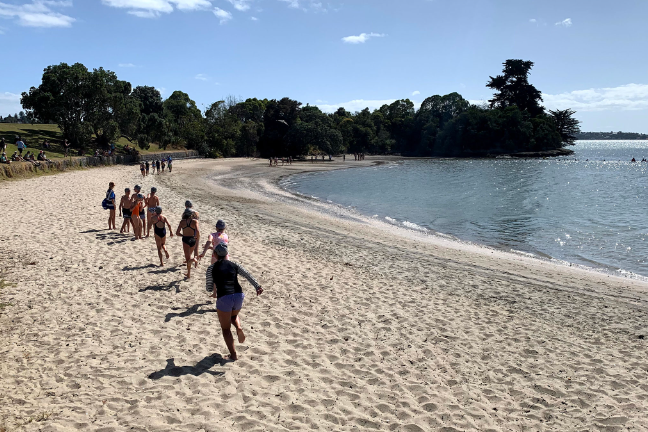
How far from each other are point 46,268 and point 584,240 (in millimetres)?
20686

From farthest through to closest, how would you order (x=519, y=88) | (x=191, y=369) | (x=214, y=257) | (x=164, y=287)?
(x=519, y=88) → (x=164, y=287) → (x=214, y=257) → (x=191, y=369)

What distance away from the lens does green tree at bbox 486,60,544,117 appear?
386 feet

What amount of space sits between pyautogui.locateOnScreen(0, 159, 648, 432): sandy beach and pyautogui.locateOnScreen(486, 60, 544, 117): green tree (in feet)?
394

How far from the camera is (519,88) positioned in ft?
390

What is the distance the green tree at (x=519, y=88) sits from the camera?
118 m

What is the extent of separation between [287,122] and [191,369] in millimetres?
81364

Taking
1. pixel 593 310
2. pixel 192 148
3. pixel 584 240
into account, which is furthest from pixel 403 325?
pixel 192 148

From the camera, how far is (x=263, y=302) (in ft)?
29.6

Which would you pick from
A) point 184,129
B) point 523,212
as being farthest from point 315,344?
point 184,129

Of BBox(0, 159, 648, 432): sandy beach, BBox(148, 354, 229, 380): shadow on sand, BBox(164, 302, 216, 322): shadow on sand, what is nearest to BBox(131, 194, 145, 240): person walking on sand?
BBox(0, 159, 648, 432): sandy beach

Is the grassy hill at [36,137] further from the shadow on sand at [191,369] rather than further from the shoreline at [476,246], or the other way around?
the shadow on sand at [191,369]

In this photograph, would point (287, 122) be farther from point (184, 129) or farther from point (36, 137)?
point (36, 137)

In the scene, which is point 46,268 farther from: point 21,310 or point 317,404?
point 317,404

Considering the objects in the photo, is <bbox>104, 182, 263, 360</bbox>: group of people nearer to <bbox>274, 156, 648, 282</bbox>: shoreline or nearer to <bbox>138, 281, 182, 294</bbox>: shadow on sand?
<bbox>138, 281, 182, 294</bbox>: shadow on sand
